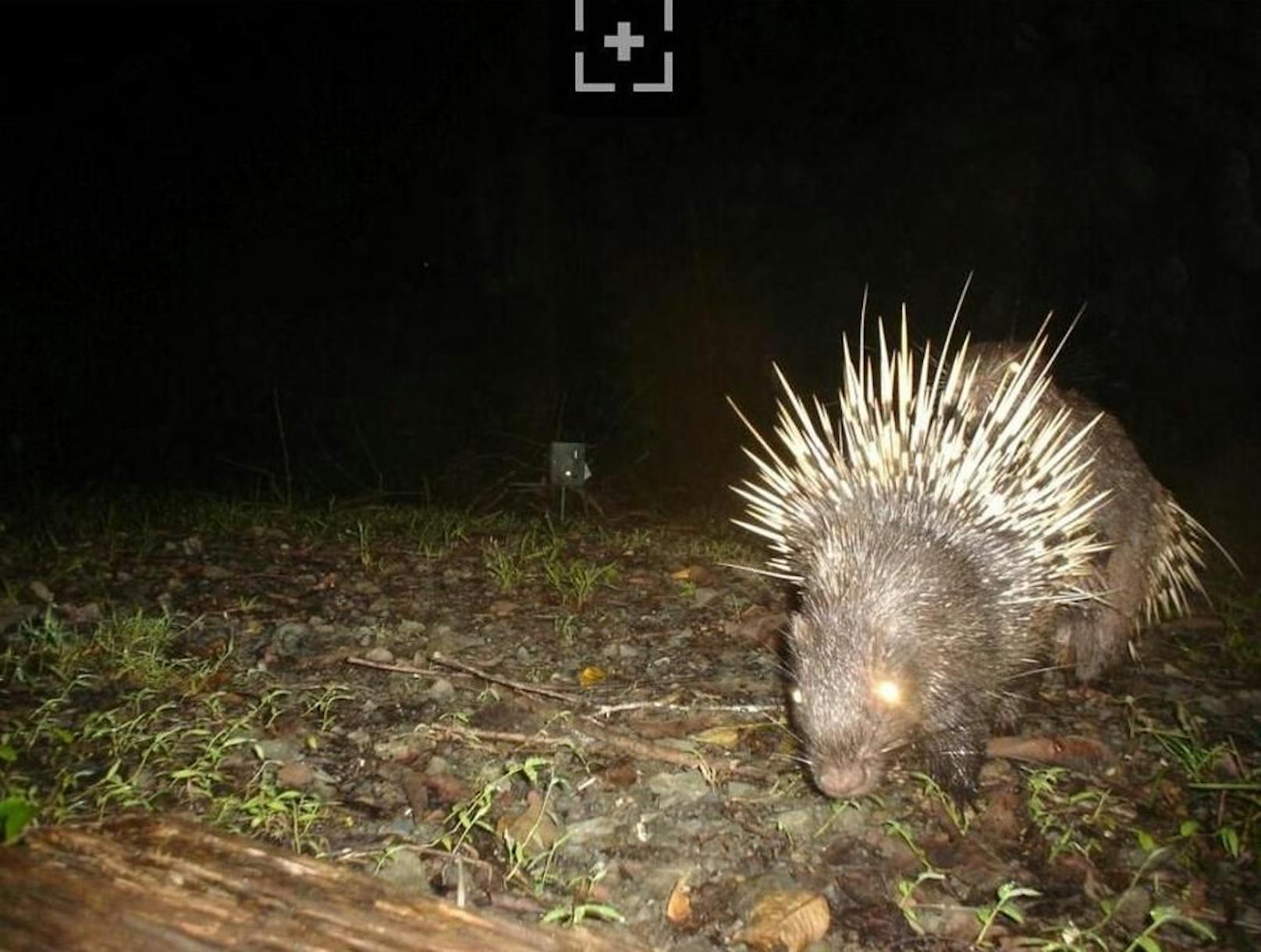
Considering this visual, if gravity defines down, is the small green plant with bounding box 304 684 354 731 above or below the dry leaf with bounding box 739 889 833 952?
above

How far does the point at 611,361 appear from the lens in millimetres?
11352

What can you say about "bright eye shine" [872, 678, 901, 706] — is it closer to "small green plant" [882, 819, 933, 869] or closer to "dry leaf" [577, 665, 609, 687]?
"small green plant" [882, 819, 933, 869]

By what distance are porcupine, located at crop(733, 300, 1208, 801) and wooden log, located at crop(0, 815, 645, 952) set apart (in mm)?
1107

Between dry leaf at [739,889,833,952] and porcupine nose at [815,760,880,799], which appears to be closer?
dry leaf at [739,889,833,952]

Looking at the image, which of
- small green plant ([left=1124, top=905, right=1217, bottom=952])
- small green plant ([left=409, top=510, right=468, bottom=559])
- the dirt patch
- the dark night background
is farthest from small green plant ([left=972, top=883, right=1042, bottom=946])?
the dark night background

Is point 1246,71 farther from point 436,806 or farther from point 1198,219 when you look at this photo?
point 436,806

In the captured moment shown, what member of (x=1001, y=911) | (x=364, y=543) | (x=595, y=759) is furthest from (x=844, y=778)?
(x=364, y=543)

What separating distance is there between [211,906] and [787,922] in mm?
1411

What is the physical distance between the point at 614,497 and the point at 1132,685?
478cm

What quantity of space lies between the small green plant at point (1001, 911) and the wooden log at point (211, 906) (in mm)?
923

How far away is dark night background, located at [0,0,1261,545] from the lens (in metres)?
9.95

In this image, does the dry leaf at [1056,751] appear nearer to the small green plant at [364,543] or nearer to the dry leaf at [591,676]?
the dry leaf at [591,676]

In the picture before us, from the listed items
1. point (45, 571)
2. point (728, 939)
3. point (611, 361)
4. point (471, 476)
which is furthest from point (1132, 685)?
point (611, 361)

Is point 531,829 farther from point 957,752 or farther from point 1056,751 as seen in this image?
point 1056,751
